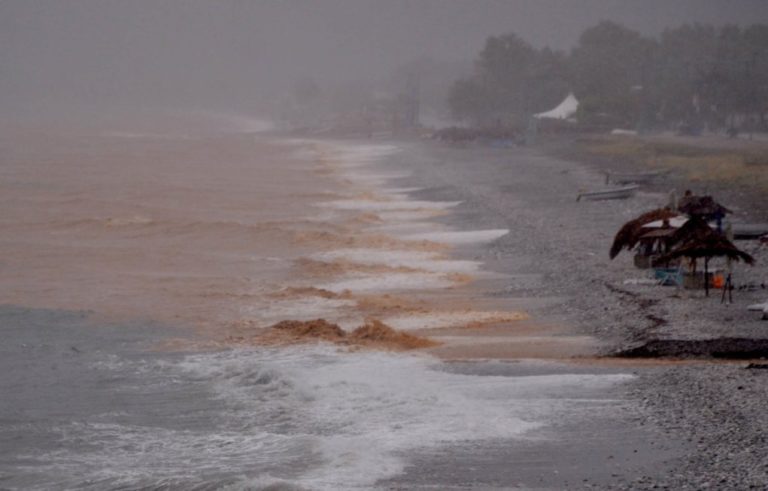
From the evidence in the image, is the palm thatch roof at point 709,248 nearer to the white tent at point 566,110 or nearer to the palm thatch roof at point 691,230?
the palm thatch roof at point 691,230

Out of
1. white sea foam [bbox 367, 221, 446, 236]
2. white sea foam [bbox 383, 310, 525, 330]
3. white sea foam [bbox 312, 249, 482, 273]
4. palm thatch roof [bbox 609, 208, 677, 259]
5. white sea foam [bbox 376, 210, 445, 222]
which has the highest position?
palm thatch roof [bbox 609, 208, 677, 259]

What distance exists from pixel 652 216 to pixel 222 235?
13.6 metres

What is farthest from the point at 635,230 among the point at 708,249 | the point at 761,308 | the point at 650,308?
the point at 761,308

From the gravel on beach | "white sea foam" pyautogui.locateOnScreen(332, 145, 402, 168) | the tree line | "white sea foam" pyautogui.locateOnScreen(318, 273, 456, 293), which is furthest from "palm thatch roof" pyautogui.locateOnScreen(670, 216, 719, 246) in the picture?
the tree line

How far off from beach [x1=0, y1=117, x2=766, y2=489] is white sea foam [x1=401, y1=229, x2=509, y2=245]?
0.33 ft

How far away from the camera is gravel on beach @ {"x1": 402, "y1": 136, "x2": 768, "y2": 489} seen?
1093cm

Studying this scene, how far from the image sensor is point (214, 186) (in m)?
48.8

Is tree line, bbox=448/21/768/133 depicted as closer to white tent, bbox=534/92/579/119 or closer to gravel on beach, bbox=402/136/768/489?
white tent, bbox=534/92/579/119

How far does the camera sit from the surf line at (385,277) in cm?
1788

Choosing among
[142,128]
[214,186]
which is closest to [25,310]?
[214,186]

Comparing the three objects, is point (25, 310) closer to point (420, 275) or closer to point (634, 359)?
point (420, 275)

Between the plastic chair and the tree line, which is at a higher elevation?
the tree line

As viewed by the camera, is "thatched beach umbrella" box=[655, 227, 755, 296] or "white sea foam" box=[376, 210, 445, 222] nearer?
"thatched beach umbrella" box=[655, 227, 755, 296]

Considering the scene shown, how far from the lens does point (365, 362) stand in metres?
15.3
